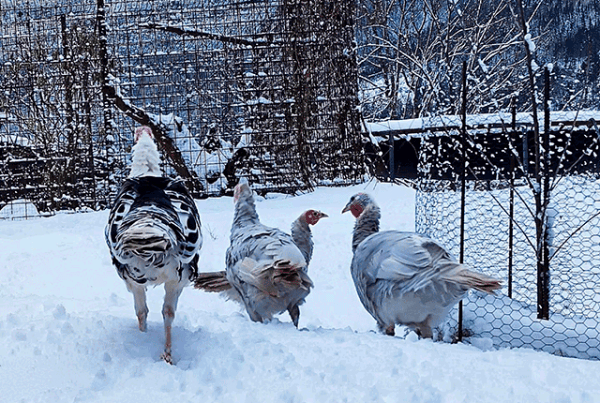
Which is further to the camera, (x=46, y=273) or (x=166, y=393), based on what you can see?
(x=46, y=273)

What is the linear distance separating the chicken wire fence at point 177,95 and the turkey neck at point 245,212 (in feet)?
16.5

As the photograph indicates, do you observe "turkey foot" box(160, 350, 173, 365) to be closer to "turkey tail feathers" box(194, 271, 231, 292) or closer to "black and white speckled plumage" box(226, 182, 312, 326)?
"black and white speckled plumage" box(226, 182, 312, 326)

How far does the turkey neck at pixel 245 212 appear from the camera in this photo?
4512 mm

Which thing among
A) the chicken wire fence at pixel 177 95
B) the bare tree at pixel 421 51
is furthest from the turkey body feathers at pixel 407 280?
the bare tree at pixel 421 51

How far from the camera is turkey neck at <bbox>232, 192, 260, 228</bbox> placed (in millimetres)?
4512

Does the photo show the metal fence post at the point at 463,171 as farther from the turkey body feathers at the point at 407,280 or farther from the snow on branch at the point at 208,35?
the snow on branch at the point at 208,35

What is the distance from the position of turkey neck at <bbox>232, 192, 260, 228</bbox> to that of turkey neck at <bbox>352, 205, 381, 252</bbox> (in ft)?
2.42

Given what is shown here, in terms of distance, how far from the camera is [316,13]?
9469mm

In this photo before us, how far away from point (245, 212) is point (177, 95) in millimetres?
5644

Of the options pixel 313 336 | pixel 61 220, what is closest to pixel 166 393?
pixel 313 336

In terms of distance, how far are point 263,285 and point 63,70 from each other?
7.39 metres

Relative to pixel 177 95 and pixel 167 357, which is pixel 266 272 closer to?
pixel 167 357

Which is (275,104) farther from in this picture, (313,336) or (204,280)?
(313,336)

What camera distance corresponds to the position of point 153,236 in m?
2.73
